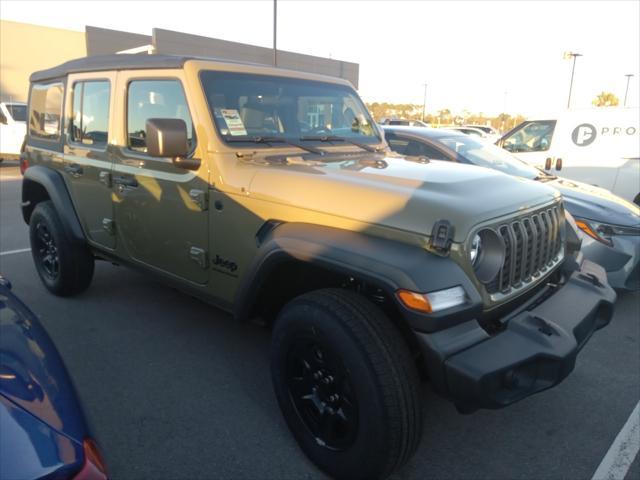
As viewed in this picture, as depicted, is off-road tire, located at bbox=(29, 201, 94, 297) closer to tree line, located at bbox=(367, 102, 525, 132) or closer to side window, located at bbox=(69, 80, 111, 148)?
side window, located at bbox=(69, 80, 111, 148)

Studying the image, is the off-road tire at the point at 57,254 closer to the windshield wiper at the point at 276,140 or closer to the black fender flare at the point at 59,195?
the black fender flare at the point at 59,195

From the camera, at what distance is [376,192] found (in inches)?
93.0

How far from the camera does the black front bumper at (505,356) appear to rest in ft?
6.44

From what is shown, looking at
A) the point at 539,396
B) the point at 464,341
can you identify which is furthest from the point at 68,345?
the point at 539,396

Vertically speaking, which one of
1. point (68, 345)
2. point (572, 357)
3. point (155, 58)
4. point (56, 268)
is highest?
point (155, 58)

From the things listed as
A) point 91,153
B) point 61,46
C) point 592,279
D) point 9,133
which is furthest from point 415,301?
point 61,46

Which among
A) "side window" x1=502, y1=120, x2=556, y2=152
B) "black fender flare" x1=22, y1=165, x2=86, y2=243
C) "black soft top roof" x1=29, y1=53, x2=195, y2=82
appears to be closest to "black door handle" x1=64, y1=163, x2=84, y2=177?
"black fender flare" x1=22, y1=165, x2=86, y2=243

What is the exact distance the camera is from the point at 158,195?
329cm

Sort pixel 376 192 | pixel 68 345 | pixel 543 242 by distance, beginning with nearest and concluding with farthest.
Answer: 1. pixel 376 192
2. pixel 543 242
3. pixel 68 345

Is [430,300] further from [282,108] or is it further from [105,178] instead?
[105,178]

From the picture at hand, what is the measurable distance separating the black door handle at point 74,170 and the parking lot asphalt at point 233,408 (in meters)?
1.19

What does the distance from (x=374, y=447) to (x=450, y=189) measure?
125 centimetres

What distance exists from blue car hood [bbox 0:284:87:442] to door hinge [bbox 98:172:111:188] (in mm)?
1954

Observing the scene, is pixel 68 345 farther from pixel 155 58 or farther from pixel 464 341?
pixel 464 341
